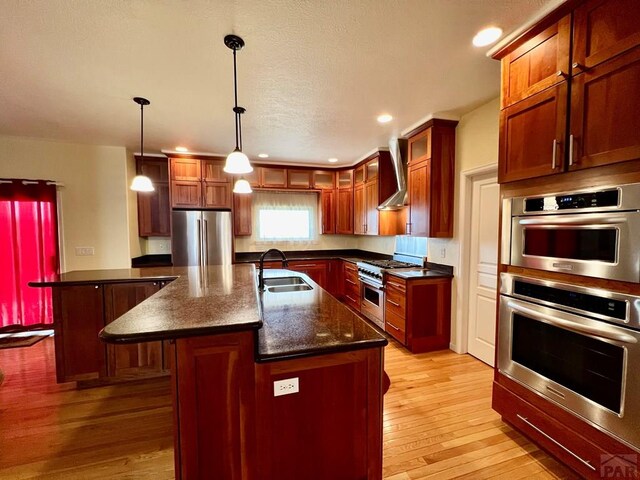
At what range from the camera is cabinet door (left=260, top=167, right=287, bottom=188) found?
498 cm

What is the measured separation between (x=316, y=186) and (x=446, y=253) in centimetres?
278

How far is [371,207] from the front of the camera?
4.57 m

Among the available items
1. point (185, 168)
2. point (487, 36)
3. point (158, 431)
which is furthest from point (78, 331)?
point (487, 36)

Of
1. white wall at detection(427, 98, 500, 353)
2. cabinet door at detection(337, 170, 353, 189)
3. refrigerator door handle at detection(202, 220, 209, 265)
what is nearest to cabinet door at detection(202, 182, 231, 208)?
refrigerator door handle at detection(202, 220, 209, 265)

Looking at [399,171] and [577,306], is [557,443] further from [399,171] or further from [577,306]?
[399,171]

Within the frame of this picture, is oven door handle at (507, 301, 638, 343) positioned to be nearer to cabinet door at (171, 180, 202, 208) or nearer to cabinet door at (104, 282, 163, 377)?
cabinet door at (104, 282, 163, 377)

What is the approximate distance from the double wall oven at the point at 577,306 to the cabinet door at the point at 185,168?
13.9ft

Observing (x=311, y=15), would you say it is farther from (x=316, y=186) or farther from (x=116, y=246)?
(x=116, y=246)

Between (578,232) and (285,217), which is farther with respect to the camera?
(285,217)

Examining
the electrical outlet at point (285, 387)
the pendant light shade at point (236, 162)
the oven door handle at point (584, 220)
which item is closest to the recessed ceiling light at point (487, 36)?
the oven door handle at point (584, 220)

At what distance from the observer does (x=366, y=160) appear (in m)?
4.69

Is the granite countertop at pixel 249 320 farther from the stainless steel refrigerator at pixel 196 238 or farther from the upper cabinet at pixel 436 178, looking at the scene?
the stainless steel refrigerator at pixel 196 238

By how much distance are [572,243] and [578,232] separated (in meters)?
0.07

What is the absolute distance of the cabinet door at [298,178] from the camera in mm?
5113
